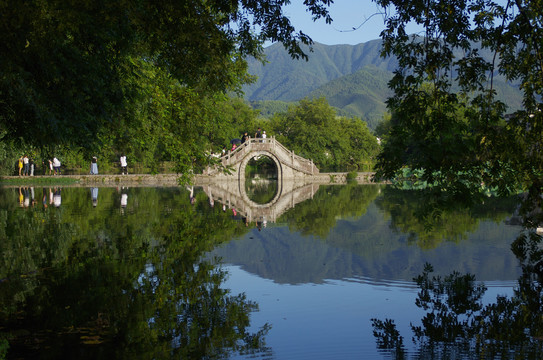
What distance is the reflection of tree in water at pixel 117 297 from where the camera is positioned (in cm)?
670

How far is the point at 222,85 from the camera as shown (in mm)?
10320

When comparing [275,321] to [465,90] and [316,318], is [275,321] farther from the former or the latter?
[465,90]

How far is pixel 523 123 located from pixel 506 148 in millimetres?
374

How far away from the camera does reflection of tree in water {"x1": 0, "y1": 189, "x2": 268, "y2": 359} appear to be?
670 cm

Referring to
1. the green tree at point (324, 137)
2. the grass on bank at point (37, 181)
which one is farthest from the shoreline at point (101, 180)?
the green tree at point (324, 137)

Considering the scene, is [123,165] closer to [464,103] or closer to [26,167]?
[26,167]

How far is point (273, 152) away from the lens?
49938 mm

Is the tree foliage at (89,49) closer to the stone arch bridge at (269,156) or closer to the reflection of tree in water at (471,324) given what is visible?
the reflection of tree in water at (471,324)

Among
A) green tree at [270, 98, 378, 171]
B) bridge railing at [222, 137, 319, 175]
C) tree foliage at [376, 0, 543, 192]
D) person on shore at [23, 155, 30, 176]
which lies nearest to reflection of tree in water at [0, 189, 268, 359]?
tree foliage at [376, 0, 543, 192]

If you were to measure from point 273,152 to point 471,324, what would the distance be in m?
42.7

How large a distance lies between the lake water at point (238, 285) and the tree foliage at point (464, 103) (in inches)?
27.3

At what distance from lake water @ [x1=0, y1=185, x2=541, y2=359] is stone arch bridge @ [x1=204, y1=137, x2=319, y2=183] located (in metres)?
28.4

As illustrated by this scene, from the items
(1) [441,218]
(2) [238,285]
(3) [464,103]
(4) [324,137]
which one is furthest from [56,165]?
(3) [464,103]

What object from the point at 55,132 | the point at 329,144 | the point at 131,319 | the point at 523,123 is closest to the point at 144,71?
the point at 55,132
